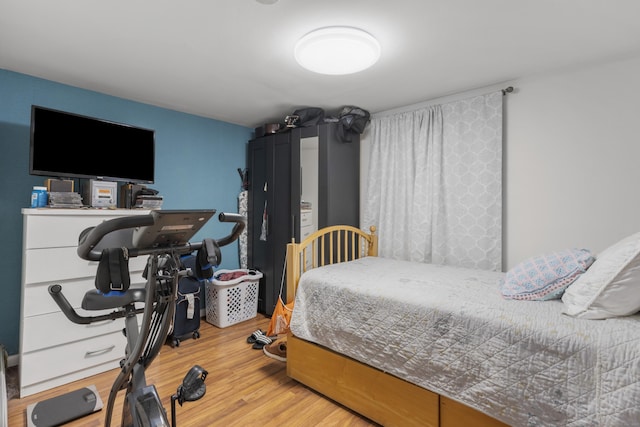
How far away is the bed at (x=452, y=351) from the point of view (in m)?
1.17

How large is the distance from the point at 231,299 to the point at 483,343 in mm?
2549

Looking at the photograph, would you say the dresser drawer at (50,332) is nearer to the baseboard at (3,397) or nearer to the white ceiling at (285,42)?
the baseboard at (3,397)

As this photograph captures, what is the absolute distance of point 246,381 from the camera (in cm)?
224

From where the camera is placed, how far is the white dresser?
2.05 metres

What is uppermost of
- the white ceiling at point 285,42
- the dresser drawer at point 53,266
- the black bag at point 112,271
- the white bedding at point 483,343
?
the white ceiling at point 285,42

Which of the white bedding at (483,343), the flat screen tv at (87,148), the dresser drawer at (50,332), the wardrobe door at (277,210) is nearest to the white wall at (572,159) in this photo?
the white bedding at (483,343)

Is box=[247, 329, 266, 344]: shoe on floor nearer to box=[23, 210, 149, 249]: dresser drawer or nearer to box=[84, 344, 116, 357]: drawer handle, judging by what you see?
box=[84, 344, 116, 357]: drawer handle

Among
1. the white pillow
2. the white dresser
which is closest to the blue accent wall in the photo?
the white dresser

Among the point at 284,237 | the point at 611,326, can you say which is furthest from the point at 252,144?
the point at 611,326

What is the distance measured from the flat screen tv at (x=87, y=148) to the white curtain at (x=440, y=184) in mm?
2206

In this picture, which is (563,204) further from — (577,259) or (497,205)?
(577,259)

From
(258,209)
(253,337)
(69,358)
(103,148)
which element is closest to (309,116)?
(258,209)

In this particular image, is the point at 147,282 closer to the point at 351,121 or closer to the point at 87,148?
the point at 87,148

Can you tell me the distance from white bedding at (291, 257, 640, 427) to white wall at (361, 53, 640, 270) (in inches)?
29.8
